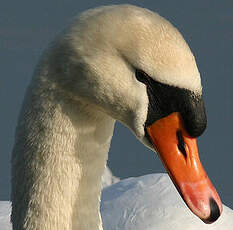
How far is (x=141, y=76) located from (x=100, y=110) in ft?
0.68

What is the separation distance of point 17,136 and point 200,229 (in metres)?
1.56

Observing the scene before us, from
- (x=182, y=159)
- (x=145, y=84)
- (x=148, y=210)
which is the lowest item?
(x=148, y=210)

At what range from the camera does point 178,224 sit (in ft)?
12.1

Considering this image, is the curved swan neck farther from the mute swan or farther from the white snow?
the white snow

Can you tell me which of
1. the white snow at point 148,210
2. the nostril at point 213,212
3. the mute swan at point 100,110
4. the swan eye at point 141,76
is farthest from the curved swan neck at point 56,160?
the white snow at point 148,210

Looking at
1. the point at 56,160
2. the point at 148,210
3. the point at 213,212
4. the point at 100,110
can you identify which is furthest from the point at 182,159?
the point at 148,210

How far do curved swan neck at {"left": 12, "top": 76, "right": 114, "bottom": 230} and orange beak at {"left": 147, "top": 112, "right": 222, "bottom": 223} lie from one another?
0.75ft

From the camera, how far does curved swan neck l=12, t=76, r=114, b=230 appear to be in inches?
89.9

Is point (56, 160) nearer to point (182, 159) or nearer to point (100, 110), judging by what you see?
point (100, 110)

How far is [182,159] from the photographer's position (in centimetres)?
219

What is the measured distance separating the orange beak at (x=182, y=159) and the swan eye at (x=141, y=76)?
0.12 meters

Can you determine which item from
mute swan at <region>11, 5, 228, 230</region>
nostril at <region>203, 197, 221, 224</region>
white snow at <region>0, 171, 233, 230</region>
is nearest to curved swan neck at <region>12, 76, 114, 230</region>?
mute swan at <region>11, 5, 228, 230</region>

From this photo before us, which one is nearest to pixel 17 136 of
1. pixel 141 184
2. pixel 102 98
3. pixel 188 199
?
pixel 102 98

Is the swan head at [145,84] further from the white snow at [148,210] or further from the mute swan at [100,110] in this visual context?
the white snow at [148,210]
